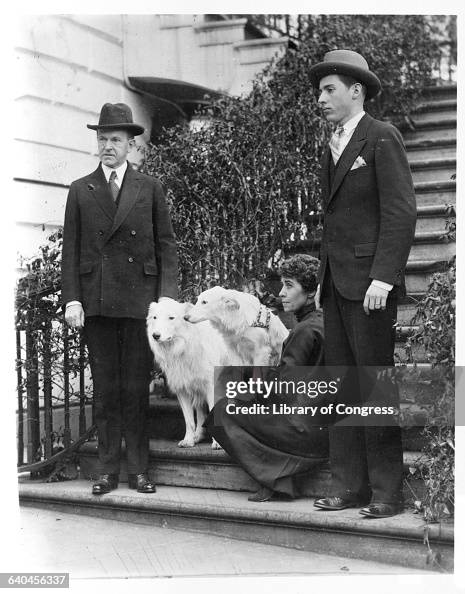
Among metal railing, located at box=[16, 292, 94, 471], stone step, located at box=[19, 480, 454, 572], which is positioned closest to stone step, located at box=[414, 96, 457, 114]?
metal railing, located at box=[16, 292, 94, 471]

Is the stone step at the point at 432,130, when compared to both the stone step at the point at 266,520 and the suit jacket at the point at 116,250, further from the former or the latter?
the stone step at the point at 266,520

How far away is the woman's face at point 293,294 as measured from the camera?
150 inches

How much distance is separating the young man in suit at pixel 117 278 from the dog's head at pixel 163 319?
40 millimetres

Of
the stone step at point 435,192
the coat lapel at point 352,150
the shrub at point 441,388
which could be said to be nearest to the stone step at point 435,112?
the stone step at point 435,192

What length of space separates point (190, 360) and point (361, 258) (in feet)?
4.08

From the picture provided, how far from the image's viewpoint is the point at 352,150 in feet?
11.0

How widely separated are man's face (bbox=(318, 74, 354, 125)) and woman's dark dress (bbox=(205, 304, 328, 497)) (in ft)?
3.29

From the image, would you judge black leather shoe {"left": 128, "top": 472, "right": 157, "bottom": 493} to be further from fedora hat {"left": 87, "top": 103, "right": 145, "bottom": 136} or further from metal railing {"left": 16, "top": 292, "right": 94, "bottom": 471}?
fedora hat {"left": 87, "top": 103, "right": 145, "bottom": 136}

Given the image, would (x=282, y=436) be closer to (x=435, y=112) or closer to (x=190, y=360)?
(x=190, y=360)

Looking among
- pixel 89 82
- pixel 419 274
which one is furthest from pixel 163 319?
pixel 89 82

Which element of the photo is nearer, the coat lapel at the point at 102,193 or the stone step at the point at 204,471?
the stone step at the point at 204,471

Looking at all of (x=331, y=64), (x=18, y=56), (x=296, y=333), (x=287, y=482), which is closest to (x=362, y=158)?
(x=331, y=64)

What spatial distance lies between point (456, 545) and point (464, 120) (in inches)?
75.1

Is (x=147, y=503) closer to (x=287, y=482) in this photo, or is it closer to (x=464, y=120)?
(x=287, y=482)
